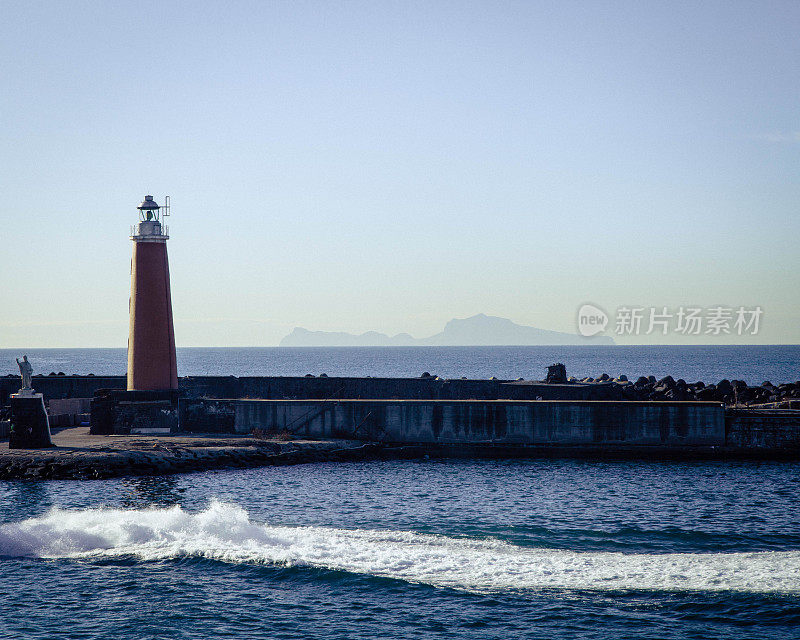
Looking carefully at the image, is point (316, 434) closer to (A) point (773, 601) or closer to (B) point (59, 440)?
(B) point (59, 440)

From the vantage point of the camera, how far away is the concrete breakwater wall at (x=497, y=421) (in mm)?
36250

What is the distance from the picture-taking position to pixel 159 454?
3244 centimetres

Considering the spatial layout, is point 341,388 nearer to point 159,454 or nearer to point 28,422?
point 159,454

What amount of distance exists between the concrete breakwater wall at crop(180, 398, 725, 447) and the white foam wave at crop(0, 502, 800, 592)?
1354cm

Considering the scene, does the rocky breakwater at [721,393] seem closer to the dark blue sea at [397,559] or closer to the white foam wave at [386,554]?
the dark blue sea at [397,559]

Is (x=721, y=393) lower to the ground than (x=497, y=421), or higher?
higher

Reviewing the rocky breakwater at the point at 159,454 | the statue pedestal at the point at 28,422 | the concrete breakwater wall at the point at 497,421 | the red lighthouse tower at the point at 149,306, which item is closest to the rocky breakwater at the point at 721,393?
the concrete breakwater wall at the point at 497,421

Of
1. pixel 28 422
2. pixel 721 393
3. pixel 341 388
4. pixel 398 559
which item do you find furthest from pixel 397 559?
pixel 721 393

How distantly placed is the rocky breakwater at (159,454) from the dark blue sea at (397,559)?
108 cm

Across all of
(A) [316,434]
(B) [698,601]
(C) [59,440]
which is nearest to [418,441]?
(A) [316,434]

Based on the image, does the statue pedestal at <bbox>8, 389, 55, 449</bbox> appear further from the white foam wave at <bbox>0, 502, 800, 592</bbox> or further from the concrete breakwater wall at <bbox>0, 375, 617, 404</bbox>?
the white foam wave at <bbox>0, 502, 800, 592</bbox>

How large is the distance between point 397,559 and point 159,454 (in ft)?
49.0

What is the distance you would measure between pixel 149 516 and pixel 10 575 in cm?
452

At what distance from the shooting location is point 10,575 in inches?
781
